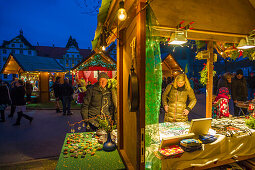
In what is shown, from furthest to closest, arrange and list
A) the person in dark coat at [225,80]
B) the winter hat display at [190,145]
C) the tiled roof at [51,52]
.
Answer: the tiled roof at [51,52]
the person in dark coat at [225,80]
the winter hat display at [190,145]

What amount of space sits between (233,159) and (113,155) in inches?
79.6

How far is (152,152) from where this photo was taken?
5.74 feet

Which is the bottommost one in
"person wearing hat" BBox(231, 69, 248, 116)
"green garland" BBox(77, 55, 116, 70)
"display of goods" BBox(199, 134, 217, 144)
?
"display of goods" BBox(199, 134, 217, 144)

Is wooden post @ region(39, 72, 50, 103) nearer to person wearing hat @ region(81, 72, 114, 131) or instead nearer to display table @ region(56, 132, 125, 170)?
person wearing hat @ region(81, 72, 114, 131)

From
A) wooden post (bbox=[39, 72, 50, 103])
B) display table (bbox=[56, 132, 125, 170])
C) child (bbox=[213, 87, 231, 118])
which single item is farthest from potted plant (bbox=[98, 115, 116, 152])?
wooden post (bbox=[39, 72, 50, 103])

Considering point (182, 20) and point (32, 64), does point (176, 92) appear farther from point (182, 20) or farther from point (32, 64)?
point (32, 64)

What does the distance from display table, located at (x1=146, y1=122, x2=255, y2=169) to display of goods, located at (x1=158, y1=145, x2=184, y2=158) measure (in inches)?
3.9

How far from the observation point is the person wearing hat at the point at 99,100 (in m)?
3.58

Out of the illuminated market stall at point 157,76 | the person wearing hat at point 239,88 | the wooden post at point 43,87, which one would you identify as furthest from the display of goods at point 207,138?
the wooden post at point 43,87

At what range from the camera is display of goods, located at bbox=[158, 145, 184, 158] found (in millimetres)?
1929

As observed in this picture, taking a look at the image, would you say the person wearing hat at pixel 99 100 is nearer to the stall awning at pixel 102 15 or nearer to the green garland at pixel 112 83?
the green garland at pixel 112 83

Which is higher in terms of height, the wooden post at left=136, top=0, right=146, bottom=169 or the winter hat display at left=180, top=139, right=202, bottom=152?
the wooden post at left=136, top=0, right=146, bottom=169

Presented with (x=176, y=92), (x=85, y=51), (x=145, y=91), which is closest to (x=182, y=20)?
(x=176, y=92)

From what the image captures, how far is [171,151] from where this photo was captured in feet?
6.60
